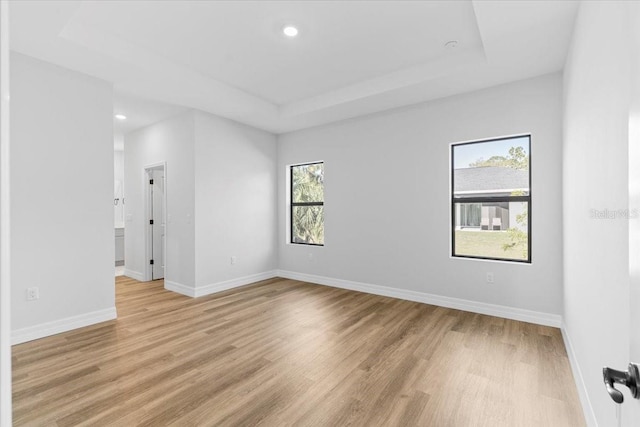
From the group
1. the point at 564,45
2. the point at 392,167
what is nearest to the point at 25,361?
the point at 392,167

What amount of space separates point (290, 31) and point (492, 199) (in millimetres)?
2927

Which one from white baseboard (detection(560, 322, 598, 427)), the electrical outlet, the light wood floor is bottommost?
the light wood floor

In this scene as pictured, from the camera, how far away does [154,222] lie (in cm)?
560

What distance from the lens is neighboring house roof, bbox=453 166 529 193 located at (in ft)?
11.8

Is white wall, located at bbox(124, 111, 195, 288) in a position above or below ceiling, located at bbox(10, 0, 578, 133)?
below

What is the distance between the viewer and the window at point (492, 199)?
3.57 meters

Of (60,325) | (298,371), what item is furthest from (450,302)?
(60,325)

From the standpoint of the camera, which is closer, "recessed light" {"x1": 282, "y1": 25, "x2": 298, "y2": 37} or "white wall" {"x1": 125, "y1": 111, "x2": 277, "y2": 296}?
"recessed light" {"x1": 282, "y1": 25, "x2": 298, "y2": 37}

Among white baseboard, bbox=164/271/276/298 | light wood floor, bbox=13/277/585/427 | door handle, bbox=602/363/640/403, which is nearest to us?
door handle, bbox=602/363/640/403

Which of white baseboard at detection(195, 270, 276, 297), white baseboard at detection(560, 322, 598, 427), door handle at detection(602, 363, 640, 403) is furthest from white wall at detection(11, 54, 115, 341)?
white baseboard at detection(560, 322, 598, 427)

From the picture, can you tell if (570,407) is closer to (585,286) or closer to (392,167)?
(585,286)

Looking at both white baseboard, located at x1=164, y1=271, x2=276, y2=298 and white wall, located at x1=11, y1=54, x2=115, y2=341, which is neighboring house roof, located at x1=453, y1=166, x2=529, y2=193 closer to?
white baseboard, located at x1=164, y1=271, x2=276, y2=298

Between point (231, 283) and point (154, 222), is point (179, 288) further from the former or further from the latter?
point (154, 222)

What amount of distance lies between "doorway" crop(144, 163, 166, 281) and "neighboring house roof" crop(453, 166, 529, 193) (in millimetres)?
4803
